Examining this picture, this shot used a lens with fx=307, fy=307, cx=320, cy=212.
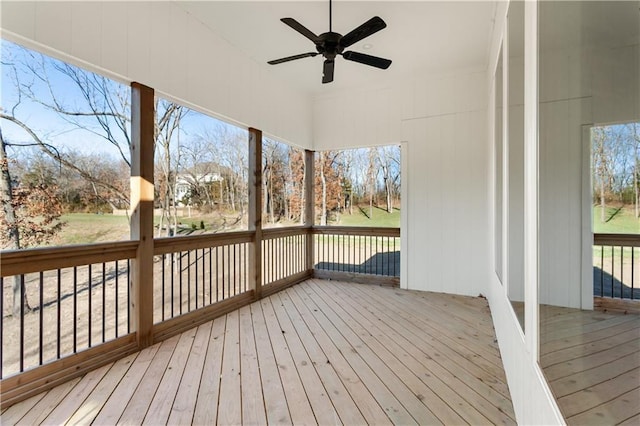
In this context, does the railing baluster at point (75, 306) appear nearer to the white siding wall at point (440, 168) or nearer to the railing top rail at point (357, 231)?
the railing top rail at point (357, 231)

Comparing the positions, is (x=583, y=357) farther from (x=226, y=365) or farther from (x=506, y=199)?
(x=226, y=365)

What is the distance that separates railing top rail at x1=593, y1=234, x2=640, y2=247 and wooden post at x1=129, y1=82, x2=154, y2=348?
301 centimetres

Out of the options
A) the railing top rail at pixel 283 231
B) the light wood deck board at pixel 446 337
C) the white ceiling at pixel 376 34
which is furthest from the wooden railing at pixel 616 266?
the railing top rail at pixel 283 231

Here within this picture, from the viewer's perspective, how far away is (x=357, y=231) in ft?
17.2

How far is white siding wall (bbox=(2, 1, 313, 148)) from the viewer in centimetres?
215

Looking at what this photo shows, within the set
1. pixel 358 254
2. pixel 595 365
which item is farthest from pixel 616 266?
pixel 358 254

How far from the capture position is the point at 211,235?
11.7 feet

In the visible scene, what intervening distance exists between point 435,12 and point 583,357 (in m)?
3.31

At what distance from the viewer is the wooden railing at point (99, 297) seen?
210 cm

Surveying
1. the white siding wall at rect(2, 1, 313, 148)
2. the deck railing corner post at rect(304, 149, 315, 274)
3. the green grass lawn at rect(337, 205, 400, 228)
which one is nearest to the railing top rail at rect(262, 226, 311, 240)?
the deck railing corner post at rect(304, 149, 315, 274)

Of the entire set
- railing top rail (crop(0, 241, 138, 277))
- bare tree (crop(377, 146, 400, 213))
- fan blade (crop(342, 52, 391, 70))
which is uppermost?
fan blade (crop(342, 52, 391, 70))

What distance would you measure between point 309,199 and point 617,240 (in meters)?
4.85

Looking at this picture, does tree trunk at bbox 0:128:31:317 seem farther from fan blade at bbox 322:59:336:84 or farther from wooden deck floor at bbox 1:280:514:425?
fan blade at bbox 322:59:336:84

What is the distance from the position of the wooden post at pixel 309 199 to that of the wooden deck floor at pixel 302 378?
6.69 feet
